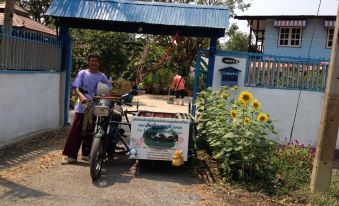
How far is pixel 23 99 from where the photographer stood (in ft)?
27.1

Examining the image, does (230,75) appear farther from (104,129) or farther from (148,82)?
(148,82)

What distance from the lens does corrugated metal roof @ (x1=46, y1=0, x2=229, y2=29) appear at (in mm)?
9641

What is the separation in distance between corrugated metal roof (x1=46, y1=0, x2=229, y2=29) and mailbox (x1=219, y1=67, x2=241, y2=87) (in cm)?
98

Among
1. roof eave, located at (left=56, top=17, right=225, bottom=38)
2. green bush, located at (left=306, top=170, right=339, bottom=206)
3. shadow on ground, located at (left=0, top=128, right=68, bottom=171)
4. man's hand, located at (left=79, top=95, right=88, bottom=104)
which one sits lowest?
shadow on ground, located at (left=0, top=128, right=68, bottom=171)

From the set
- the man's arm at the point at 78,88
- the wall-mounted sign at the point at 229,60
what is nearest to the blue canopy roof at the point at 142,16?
the wall-mounted sign at the point at 229,60

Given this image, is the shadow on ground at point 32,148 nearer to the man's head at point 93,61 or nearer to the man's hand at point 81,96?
the man's hand at point 81,96

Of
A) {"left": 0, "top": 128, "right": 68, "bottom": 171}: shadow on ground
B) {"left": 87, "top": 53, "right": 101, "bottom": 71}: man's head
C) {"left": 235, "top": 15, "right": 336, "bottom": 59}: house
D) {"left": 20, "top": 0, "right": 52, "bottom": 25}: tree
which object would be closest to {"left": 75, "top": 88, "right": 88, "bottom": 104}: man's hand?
{"left": 87, "top": 53, "right": 101, "bottom": 71}: man's head

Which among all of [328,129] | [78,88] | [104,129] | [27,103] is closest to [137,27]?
[27,103]

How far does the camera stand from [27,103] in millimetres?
8461

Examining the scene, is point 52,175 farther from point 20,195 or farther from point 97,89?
point 97,89

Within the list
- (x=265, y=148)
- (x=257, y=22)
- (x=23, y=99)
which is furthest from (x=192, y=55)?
(x=265, y=148)

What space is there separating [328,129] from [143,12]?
559cm

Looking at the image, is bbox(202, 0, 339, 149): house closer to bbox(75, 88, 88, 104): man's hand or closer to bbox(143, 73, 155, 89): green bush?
bbox(75, 88, 88, 104): man's hand

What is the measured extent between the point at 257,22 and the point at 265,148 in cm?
2318
